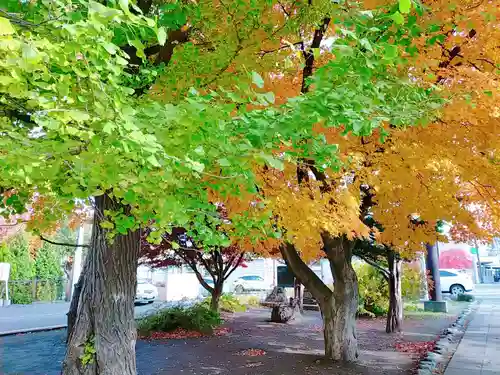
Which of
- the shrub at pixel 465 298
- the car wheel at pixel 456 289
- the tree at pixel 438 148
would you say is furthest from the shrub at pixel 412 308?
the tree at pixel 438 148

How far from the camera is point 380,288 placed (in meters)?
17.2

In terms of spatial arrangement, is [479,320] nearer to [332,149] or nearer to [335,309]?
[335,309]

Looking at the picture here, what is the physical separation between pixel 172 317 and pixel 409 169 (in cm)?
983

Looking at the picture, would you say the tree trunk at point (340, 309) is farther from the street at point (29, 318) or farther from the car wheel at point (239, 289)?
the car wheel at point (239, 289)

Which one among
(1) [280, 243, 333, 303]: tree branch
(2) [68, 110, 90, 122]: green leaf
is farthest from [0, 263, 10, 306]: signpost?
(2) [68, 110, 90, 122]: green leaf

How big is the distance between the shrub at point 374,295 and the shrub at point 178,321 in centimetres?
742

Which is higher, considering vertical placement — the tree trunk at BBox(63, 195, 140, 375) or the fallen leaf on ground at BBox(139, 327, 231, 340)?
the tree trunk at BBox(63, 195, 140, 375)

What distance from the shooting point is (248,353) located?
9.12 m

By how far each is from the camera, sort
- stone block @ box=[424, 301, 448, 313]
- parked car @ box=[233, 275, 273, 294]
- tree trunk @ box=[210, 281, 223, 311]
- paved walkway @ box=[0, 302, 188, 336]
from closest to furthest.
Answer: paved walkway @ box=[0, 302, 188, 336] → tree trunk @ box=[210, 281, 223, 311] → stone block @ box=[424, 301, 448, 313] → parked car @ box=[233, 275, 273, 294]

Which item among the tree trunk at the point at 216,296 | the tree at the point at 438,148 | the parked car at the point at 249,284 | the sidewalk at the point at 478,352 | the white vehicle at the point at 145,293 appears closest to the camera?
the tree at the point at 438,148

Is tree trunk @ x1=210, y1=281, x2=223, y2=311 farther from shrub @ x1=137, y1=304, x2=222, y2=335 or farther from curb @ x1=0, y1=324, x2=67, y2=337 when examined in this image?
curb @ x1=0, y1=324, x2=67, y2=337

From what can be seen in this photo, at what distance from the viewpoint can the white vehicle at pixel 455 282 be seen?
82.2 feet

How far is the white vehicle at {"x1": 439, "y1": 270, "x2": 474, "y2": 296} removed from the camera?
82.2 ft

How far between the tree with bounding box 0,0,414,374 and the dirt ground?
11.7 feet
